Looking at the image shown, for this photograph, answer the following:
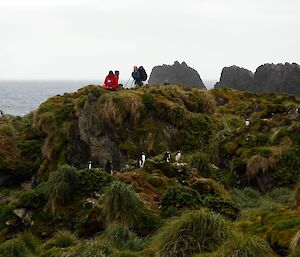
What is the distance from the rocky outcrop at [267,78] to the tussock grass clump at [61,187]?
164 feet

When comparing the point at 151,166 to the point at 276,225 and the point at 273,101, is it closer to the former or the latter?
the point at 276,225

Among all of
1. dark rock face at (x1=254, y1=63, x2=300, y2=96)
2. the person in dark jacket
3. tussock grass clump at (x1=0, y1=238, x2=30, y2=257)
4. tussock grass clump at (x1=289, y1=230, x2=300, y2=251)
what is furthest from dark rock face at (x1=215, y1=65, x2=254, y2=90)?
tussock grass clump at (x1=289, y1=230, x2=300, y2=251)

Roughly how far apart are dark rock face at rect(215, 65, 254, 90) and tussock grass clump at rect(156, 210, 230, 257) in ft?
191

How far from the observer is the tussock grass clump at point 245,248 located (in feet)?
24.3

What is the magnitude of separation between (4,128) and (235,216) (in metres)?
15.4

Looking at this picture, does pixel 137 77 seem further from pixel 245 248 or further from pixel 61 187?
pixel 245 248

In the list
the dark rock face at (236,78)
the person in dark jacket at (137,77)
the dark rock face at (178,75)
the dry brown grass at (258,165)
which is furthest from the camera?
the dark rock face at (178,75)

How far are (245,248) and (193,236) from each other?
1.24m

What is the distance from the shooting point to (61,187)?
40.8ft

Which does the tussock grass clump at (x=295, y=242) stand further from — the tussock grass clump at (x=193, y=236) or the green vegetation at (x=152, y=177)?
the tussock grass clump at (x=193, y=236)

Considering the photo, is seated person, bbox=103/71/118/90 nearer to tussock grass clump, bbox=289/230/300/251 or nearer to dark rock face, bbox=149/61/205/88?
tussock grass clump, bbox=289/230/300/251

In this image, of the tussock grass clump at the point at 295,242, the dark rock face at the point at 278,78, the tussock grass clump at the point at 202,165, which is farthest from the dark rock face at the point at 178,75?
the tussock grass clump at the point at 295,242

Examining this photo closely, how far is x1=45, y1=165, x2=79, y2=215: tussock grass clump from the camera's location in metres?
12.4

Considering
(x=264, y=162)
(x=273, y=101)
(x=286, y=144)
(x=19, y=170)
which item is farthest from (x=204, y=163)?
(x=273, y=101)
